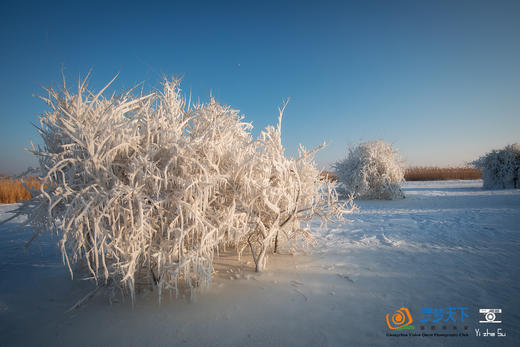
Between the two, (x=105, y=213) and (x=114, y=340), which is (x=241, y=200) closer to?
(x=105, y=213)

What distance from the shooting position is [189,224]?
7.53ft

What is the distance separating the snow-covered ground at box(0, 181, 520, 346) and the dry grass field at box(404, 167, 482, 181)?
21818 millimetres

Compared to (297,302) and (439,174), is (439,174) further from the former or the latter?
(297,302)

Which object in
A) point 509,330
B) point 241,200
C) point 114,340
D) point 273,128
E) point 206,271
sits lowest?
point 509,330

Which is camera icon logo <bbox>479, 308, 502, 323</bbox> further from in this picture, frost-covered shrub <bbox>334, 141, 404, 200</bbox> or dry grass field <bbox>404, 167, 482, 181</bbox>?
dry grass field <bbox>404, 167, 482, 181</bbox>

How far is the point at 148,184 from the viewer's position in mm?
2189

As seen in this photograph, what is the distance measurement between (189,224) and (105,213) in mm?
715

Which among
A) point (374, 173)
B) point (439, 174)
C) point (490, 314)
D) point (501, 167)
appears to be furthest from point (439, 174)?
point (490, 314)

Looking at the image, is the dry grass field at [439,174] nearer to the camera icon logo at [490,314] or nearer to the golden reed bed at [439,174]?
the golden reed bed at [439,174]

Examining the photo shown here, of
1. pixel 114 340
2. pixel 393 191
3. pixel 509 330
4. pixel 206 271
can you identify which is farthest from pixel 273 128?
pixel 393 191

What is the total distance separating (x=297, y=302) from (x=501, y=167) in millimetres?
15917

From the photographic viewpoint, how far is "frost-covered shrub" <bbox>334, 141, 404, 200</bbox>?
10031 millimetres

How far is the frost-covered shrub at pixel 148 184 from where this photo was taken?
2.04 meters

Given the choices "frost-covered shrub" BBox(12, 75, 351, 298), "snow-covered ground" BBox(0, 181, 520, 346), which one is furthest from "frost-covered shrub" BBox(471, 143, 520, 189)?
"frost-covered shrub" BBox(12, 75, 351, 298)
